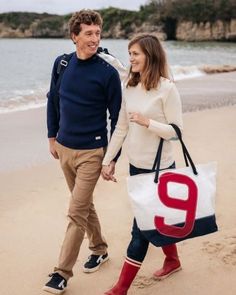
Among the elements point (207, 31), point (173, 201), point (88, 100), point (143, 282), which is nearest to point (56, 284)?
point (143, 282)

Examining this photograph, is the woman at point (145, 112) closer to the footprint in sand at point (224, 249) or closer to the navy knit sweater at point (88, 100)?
the navy knit sweater at point (88, 100)

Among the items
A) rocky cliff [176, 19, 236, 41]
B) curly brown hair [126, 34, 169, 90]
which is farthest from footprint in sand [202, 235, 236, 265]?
rocky cliff [176, 19, 236, 41]

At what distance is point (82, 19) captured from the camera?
3.19 metres

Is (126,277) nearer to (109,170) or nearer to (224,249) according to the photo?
(109,170)

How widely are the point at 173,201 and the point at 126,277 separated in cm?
64

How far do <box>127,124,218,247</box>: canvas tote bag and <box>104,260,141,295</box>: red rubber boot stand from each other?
0.30m

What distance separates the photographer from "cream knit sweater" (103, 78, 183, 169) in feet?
9.65

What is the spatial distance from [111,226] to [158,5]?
111152mm

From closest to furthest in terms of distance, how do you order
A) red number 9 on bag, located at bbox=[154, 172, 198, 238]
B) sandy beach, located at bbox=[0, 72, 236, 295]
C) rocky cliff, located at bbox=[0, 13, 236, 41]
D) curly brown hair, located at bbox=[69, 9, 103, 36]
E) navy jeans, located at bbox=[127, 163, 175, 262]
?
red number 9 on bag, located at bbox=[154, 172, 198, 238], navy jeans, located at bbox=[127, 163, 175, 262], curly brown hair, located at bbox=[69, 9, 103, 36], sandy beach, located at bbox=[0, 72, 236, 295], rocky cliff, located at bbox=[0, 13, 236, 41]

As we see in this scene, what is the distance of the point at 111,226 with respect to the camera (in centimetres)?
439

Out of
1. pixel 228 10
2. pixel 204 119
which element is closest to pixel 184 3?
pixel 228 10

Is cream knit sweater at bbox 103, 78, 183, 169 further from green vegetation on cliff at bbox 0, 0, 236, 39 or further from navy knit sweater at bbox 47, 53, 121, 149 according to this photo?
green vegetation on cliff at bbox 0, 0, 236, 39

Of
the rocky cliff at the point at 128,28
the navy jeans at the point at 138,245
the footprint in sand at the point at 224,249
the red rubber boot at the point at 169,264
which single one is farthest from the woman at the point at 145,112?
the rocky cliff at the point at 128,28

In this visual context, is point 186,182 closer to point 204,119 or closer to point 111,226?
point 111,226
